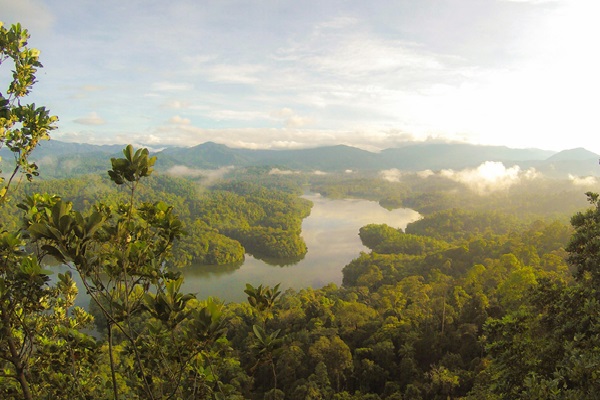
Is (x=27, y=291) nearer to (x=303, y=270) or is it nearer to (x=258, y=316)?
(x=258, y=316)

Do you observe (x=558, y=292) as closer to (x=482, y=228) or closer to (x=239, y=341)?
(x=239, y=341)

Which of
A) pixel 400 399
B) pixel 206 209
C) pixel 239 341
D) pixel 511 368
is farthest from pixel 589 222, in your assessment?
pixel 206 209

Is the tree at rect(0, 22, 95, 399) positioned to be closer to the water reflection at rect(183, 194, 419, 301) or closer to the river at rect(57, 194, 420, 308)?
the river at rect(57, 194, 420, 308)

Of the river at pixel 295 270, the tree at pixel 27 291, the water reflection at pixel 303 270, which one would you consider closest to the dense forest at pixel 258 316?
the tree at pixel 27 291

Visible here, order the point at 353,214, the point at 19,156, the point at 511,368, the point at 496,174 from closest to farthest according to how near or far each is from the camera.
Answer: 1. the point at 19,156
2. the point at 511,368
3. the point at 353,214
4. the point at 496,174

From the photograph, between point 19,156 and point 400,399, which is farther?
point 400,399

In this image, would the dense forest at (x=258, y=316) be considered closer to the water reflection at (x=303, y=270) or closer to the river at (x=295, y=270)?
the river at (x=295, y=270)

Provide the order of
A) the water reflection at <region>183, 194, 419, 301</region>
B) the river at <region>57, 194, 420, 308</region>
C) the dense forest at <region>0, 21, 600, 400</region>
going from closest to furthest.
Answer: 1. the dense forest at <region>0, 21, 600, 400</region>
2. the river at <region>57, 194, 420, 308</region>
3. the water reflection at <region>183, 194, 419, 301</region>

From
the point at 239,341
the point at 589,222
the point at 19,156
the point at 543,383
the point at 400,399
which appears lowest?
the point at 239,341

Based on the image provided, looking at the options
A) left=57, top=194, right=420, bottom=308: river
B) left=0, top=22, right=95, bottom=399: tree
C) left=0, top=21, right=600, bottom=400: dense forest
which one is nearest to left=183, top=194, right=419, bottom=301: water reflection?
left=57, top=194, right=420, bottom=308: river
